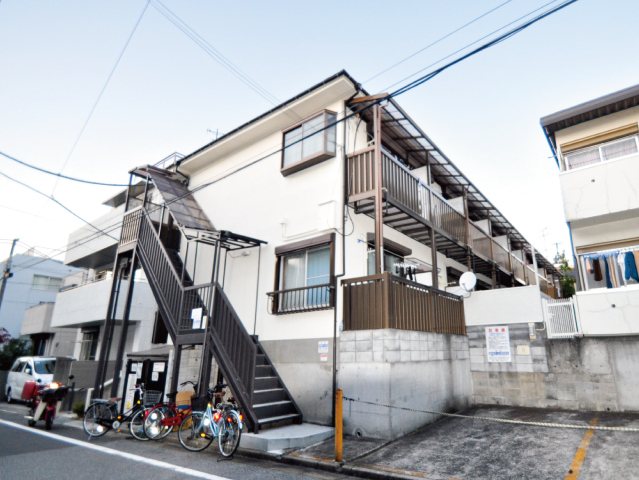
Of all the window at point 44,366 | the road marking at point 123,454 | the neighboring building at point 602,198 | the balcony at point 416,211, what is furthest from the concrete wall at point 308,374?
the window at point 44,366

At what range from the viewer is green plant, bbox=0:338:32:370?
18.5m

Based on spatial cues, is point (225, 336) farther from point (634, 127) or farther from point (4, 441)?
point (634, 127)

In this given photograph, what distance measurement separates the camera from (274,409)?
7.80 m

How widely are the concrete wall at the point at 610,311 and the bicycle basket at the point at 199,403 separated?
844 cm

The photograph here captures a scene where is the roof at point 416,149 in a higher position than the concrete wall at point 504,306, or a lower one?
higher

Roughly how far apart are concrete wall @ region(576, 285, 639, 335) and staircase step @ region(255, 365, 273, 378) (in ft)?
23.8

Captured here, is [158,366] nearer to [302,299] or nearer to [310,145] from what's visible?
[302,299]

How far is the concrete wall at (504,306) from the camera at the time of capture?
32.2 ft

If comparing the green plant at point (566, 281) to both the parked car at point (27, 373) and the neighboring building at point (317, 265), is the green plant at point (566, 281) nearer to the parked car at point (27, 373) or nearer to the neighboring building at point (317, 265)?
the neighboring building at point (317, 265)

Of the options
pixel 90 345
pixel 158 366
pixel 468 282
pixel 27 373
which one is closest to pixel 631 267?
pixel 468 282

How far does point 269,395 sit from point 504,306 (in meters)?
6.41

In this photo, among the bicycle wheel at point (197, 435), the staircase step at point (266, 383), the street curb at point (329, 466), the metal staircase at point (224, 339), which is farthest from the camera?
the staircase step at point (266, 383)

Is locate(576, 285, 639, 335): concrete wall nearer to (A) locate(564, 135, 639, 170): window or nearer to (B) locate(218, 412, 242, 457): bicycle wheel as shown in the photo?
(A) locate(564, 135, 639, 170): window

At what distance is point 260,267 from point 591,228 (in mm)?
9015
